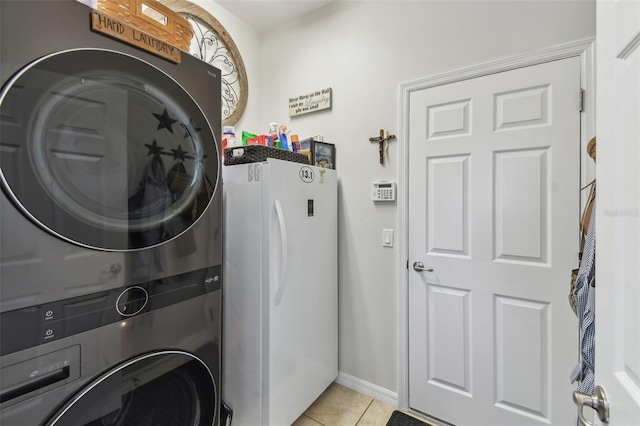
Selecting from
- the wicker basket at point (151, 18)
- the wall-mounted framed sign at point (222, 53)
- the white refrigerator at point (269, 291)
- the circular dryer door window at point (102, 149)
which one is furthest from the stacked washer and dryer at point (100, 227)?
the wall-mounted framed sign at point (222, 53)

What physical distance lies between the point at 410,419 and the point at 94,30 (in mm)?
2346

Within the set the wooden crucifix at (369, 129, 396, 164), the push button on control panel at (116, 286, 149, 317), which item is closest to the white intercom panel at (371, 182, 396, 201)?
the wooden crucifix at (369, 129, 396, 164)

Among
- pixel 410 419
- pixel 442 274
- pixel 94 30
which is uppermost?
pixel 94 30

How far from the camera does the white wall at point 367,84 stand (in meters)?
1.66

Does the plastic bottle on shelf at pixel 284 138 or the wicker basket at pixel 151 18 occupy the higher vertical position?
the wicker basket at pixel 151 18

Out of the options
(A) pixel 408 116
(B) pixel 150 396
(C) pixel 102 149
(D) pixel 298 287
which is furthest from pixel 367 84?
(B) pixel 150 396

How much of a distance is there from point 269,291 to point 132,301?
646mm

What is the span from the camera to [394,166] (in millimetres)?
1848

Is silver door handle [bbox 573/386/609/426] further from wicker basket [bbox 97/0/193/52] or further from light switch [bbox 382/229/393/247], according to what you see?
wicker basket [bbox 97/0/193/52]

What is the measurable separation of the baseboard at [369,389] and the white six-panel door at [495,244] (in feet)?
0.43

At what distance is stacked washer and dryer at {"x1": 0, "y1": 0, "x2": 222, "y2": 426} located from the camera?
65 centimetres

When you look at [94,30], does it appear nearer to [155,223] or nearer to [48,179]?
[48,179]

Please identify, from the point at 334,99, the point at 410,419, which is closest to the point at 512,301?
the point at 410,419

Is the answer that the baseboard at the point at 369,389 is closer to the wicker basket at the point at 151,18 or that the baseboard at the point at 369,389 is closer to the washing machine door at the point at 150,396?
the washing machine door at the point at 150,396
